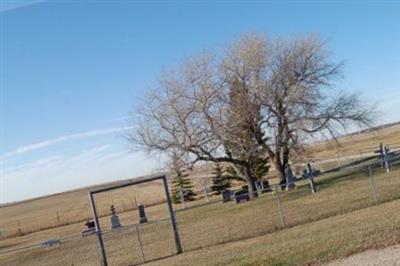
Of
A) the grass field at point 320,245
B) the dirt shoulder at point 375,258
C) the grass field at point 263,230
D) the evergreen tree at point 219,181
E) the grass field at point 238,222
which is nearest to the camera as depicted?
the dirt shoulder at point 375,258

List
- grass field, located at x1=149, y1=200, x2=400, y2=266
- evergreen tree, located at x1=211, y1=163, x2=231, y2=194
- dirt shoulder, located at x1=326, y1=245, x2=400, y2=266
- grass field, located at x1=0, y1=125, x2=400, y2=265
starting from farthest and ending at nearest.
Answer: evergreen tree, located at x1=211, y1=163, x2=231, y2=194 → grass field, located at x1=0, y1=125, x2=400, y2=265 → grass field, located at x1=149, y1=200, x2=400, y2=266 → dirt shoulder, located at x1=326, y1=245, x2=400, y2=266

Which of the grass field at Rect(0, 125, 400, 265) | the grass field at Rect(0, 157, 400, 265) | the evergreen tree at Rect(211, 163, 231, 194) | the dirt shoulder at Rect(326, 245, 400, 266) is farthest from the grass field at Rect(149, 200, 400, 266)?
the evergreen tree at Rect(211, 163, 231, 194)

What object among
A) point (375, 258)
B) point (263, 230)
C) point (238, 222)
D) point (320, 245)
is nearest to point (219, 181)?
A: point (238, 222)

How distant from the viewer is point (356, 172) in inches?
1404

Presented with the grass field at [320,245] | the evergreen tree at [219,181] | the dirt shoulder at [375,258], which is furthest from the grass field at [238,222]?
the evergreen tree at [219,181]

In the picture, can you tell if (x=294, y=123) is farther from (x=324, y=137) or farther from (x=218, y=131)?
(x=218, y=131)

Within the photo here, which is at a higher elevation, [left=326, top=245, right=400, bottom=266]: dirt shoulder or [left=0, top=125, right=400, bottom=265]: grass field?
[left=326, top=245, right=400, bottom=266]: dirt shoulder

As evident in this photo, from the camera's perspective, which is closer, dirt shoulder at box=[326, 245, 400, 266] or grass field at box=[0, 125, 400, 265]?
dirt shoulder at box=[326, 245, 400, 266]

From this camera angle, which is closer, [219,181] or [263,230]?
[263,230]

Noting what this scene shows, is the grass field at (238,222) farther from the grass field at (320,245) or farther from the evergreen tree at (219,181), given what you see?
the evergreen tree at (219,181)

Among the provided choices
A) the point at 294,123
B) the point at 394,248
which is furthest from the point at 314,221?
the point at 294,123

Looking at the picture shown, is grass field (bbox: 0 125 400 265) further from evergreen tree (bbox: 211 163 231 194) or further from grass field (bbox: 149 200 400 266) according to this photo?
evergreen tree (bbox: 211 163 231 194)

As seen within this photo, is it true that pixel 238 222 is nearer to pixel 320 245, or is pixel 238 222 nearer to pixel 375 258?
pixel 320 245

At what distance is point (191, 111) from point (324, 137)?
31.0 ft
